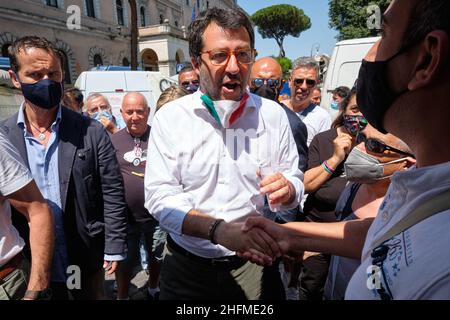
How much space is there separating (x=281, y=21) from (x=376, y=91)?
2248 inches

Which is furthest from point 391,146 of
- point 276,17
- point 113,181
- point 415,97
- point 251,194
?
point 276,17

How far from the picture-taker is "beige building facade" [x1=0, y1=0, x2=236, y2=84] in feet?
64.4

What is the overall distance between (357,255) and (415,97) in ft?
2.88

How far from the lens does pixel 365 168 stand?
167 cm

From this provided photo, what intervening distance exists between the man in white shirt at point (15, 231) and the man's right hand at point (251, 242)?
94 centimetres

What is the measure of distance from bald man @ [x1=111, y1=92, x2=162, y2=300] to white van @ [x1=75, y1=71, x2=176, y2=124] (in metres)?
3.91

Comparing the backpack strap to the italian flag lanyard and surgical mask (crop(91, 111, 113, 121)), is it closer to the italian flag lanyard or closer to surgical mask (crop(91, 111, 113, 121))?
the italian flag lanyard

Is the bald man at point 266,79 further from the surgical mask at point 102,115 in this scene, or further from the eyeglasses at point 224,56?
the surgical mask at point 102,115

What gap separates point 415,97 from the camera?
0.81 metres

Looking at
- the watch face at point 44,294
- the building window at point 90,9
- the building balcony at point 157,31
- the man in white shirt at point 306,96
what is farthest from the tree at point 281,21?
the watch face at point 44,294

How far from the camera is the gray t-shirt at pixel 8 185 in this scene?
5.02ft

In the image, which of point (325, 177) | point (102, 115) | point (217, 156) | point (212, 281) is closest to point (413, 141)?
point (217, 156)
